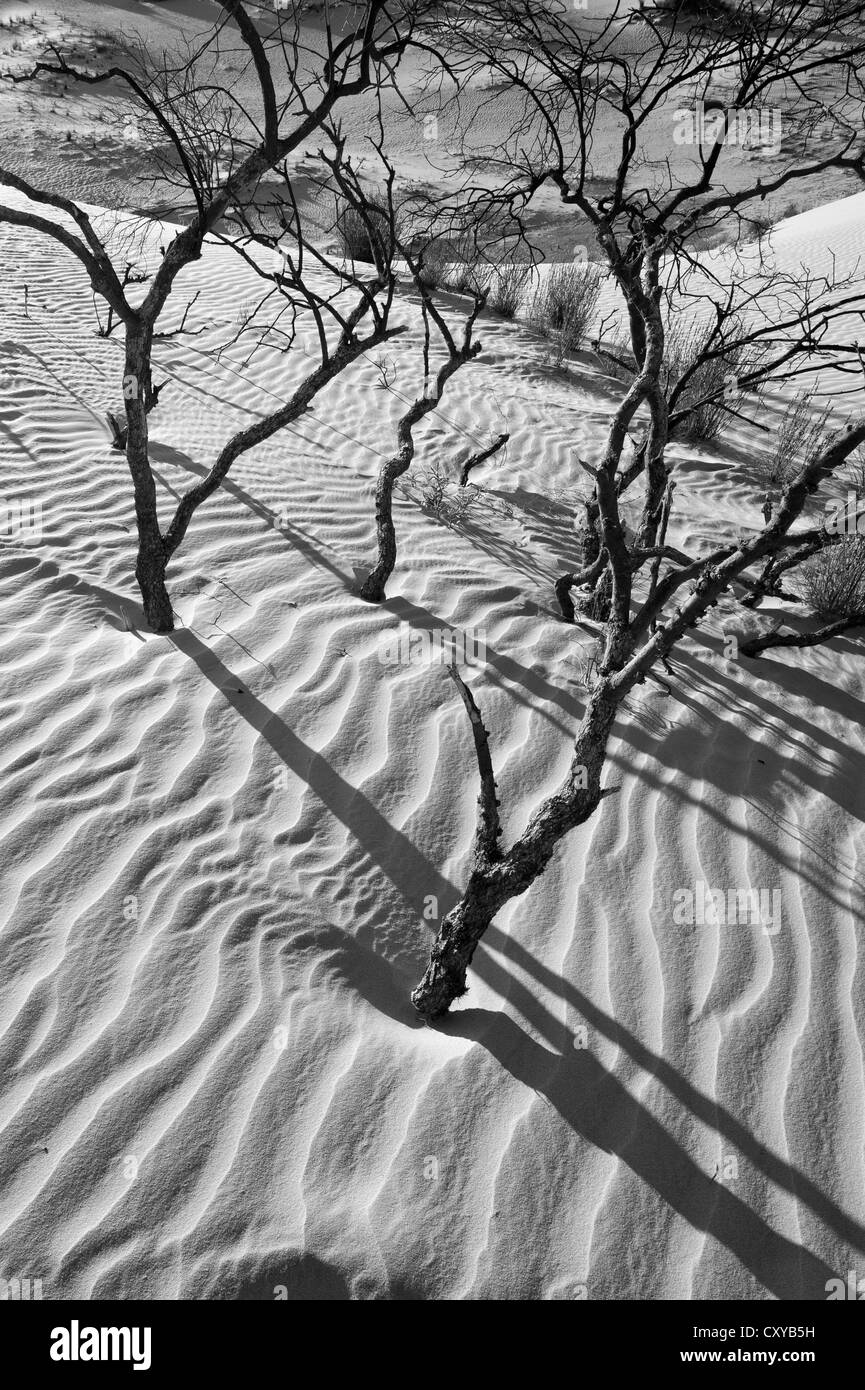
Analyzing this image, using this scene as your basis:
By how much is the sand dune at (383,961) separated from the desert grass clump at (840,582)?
0.76 feet

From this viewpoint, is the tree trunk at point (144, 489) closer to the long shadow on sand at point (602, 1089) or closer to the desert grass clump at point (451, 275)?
the long shadow on sand at point (602, 1089)

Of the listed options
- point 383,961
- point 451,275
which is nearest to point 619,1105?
point 383,961

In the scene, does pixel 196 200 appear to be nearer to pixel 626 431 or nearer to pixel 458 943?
pixel 626 431

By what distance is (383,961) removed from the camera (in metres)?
2.38

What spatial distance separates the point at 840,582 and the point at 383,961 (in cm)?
306

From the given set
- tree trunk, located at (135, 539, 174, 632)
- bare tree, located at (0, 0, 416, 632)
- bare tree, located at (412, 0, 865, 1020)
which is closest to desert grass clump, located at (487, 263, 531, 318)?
bare tree, located at (412, 0, 865, 1020)

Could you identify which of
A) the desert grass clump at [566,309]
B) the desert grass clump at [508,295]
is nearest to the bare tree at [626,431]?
the desert grass clump at [566,309]

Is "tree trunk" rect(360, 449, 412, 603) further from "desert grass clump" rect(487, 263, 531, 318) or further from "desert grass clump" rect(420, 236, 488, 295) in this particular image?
"desert grass clump" rect(420, 236, 488, 295)

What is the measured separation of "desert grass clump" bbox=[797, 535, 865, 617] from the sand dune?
23 centimetres

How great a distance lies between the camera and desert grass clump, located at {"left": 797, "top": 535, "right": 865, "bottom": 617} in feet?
13.7

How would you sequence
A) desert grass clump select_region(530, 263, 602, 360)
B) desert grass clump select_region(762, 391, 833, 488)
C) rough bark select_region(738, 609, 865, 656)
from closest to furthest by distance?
rough bark select_region(738, 609, 865, 656) → desert grass clump select_region(762, 391, 833, 488) → desert grass clump select_region(530, 263, 602, 360)

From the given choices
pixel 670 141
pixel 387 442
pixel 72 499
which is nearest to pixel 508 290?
pixel 387 442
